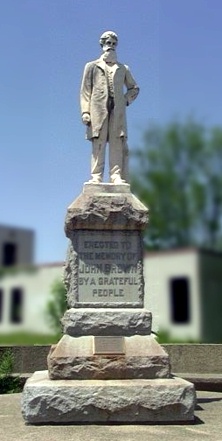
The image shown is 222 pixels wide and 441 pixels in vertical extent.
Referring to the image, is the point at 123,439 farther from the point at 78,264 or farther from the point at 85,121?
the point at 85,121

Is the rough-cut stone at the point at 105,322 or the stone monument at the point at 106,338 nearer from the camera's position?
the stone monument at the point at 106,338

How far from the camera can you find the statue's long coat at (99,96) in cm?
627

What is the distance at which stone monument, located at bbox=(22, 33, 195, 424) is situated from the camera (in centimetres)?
Answer: 500

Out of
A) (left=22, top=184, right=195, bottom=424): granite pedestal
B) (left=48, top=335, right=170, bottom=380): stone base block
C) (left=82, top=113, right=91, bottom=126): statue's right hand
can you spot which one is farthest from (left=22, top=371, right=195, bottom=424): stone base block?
(left=82, top=113, right=91, bottom=126): statue's right hand

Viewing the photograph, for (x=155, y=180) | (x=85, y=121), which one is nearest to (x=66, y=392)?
(x=85, y=121)

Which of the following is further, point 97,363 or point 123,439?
point 97,363

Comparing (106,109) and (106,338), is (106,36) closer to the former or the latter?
(106,109)

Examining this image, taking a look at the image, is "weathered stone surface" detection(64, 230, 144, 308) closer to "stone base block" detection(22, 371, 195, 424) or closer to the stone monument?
the stone monument

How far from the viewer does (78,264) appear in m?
5.79

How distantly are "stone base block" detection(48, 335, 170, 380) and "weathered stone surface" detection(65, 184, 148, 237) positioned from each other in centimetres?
Answer: 114

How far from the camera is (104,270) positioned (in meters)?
5.82

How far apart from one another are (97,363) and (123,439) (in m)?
1.06

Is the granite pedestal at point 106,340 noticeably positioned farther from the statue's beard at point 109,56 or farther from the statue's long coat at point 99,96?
the statue's beard at point 109,56

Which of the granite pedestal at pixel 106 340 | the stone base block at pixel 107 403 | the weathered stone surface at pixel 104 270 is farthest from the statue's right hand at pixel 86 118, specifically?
the stone base block at pixel 107 403
